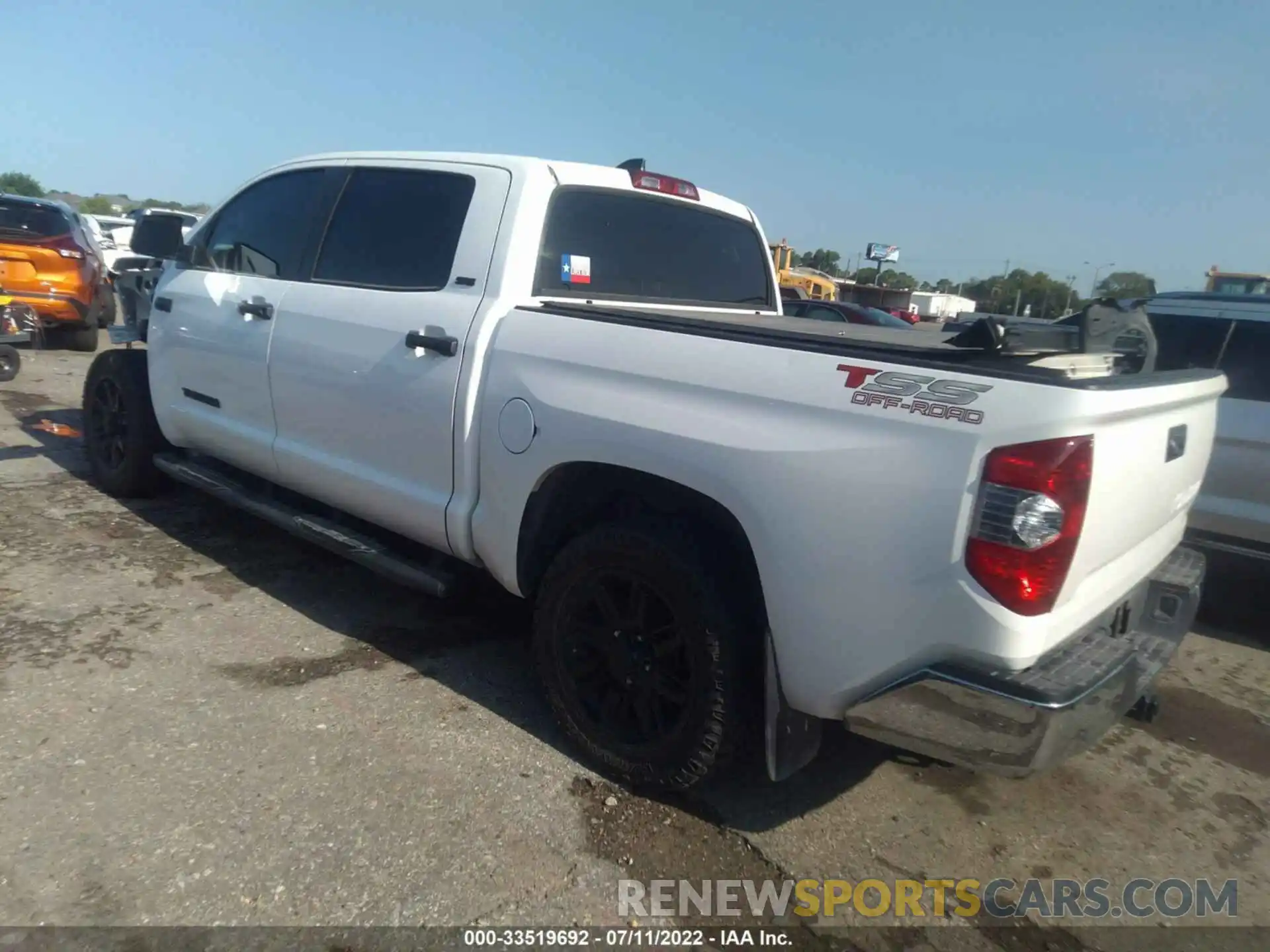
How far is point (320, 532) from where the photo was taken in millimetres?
3713

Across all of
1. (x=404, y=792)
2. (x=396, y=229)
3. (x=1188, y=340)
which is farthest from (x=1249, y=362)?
(x=404, y=792)

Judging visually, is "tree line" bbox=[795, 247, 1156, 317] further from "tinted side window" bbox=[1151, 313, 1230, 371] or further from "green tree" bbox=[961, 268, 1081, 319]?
"tinted side window" bbox=[1151, 313, 1230, 371]

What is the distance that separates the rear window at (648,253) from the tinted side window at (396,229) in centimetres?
38

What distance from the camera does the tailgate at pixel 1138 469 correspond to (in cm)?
209

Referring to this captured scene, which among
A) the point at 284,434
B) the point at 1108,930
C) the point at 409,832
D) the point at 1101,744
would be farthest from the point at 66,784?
the point at 1101,744

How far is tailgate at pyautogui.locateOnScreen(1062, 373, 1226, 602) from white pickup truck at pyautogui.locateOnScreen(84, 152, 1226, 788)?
0.01m

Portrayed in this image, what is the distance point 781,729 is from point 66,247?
9.90m

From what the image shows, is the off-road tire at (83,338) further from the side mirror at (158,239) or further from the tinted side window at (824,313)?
the tinted side window at (824,313)

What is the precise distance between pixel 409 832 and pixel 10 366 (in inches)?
196

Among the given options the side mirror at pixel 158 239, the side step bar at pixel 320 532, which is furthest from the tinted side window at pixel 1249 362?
the side mirror at pixel 158 239

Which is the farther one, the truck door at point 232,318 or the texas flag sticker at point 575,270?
the truck door at point 232,318

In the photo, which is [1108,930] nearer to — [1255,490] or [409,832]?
[409,832]

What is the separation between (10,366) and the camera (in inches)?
228

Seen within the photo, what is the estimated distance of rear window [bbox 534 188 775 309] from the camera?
3385 mm
